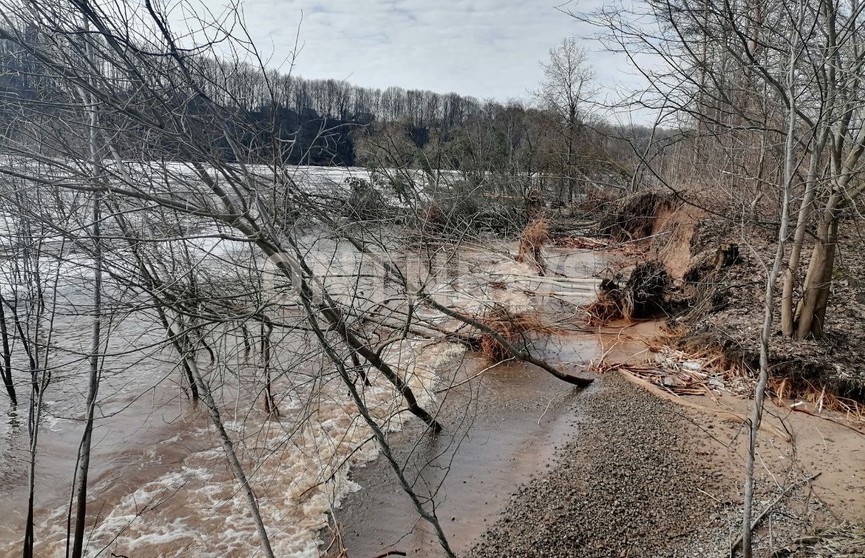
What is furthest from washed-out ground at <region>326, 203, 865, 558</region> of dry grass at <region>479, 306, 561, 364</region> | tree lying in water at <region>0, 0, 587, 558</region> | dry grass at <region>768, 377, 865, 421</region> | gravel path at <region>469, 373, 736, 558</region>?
dry grass at <region>479, 306, 561, 364</region>

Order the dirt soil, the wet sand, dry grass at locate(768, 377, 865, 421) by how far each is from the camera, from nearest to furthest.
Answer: the dirt soil, the wet sand, dry grass at locate(768, 377, 865, 421)

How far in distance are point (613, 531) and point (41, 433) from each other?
21.5 ft

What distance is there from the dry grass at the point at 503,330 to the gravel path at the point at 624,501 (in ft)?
9.17

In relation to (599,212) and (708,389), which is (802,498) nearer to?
(708,389)

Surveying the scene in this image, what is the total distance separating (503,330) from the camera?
9.35 m

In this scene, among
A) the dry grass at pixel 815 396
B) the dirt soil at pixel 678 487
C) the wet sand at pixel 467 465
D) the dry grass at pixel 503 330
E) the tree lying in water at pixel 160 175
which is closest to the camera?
the tree lying in water at pixel 160 175

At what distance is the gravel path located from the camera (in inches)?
171

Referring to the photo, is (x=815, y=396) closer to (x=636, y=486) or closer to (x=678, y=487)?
(x=678, y=487)

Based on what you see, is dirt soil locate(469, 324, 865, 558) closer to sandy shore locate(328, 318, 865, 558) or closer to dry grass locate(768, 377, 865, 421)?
sandy shore locate(328, 318, 865, 558)

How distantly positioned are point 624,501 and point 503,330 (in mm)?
4648

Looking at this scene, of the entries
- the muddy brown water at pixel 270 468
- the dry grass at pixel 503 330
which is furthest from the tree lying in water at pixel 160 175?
the dry grass at pixel 503 330

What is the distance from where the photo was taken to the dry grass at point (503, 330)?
29.7ft

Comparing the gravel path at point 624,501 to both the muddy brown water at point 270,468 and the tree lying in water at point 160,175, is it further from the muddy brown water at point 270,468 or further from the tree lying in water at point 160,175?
the tree lying in water at point 160,175

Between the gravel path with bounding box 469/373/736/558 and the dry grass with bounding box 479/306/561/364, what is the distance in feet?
9.17
